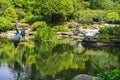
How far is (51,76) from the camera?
1289cm

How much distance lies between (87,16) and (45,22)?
203 inches

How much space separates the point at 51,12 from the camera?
3803cm

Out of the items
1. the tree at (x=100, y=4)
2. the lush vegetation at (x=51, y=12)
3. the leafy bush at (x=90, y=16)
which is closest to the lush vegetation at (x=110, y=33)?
the lush vegetation at (x=51, y=12)

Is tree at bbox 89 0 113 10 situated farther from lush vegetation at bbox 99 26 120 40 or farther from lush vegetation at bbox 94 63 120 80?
lush vegetation at bbox 94 63 120 80

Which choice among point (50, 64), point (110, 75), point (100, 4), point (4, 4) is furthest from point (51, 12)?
point (110, 75)

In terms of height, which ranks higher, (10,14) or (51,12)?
(51,12)

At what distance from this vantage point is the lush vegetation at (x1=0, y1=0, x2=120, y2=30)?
38.2 metres

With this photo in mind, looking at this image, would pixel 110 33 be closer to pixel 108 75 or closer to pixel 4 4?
pixel 4 4

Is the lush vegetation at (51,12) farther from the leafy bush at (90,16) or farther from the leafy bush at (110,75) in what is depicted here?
the leafy bush at (110,75)

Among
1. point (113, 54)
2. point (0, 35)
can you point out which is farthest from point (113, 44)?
point (0, 35)

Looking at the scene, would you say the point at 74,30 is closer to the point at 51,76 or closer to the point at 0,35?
the point at 0,35

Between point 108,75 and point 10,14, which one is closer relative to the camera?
point 108,75

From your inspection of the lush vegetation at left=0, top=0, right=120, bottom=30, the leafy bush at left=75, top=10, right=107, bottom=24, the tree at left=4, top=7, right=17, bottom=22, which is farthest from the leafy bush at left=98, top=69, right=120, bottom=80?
the tree at left=4, top=7, right=17, bottom=22

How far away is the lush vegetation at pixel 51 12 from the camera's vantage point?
3816cm
